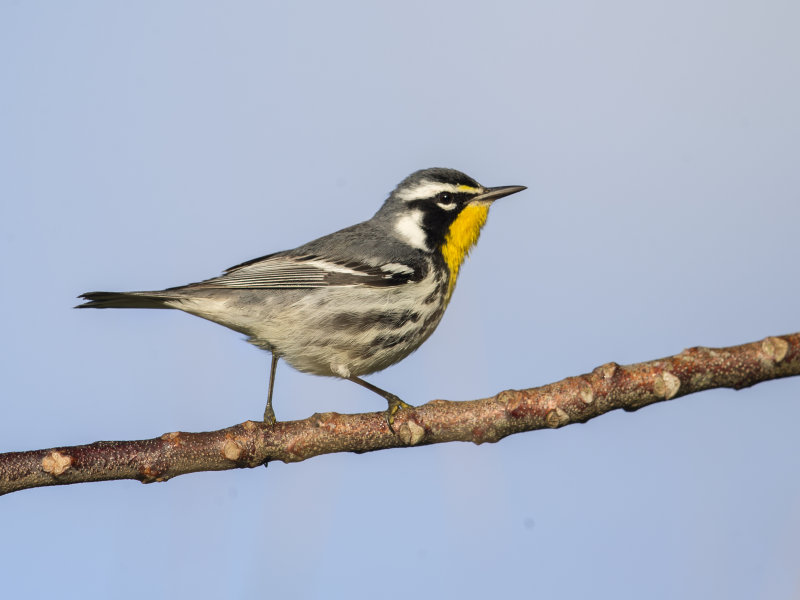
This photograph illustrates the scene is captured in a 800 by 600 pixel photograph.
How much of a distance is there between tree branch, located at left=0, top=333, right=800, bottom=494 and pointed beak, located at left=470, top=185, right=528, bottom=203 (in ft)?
8.86

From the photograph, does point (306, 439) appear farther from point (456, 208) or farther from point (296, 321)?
point (456, 208)

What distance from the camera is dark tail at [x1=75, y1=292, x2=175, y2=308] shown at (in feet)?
16.5

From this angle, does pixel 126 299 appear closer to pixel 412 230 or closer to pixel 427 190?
pixel 412 230

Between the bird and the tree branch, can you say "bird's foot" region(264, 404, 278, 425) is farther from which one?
the tree branch

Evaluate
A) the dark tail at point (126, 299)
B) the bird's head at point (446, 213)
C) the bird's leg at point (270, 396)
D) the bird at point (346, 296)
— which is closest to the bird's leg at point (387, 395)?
the bird at point (346, 296)

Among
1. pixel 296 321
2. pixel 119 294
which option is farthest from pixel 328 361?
pixel 119 294

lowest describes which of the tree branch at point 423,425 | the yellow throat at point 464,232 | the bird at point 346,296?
the tree branch at point 423,425

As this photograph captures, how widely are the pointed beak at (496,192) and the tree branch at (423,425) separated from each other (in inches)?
106

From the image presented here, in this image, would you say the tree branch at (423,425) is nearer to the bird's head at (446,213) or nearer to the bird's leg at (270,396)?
the bird's leg at (270,396)

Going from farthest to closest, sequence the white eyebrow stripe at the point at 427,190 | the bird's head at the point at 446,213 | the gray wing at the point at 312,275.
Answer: the white eyebrow stripe at the point at 427,190, the bird's head at the point at 446,213, the gray wing at the point at 312,275

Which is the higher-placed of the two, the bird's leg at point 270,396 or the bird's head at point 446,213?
the bird's head at point 446,213

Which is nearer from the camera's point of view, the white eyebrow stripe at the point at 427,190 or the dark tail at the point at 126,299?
the dark tail at the point at 126,299

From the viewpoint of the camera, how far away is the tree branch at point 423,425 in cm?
319

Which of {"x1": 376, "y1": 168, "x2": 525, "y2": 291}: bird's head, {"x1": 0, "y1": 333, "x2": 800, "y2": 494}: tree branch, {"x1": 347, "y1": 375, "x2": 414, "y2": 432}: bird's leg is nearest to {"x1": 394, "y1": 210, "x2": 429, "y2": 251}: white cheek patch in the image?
{"x1": 376, "y1": 168, "x2": 525, "y2": 291}: bird's head
